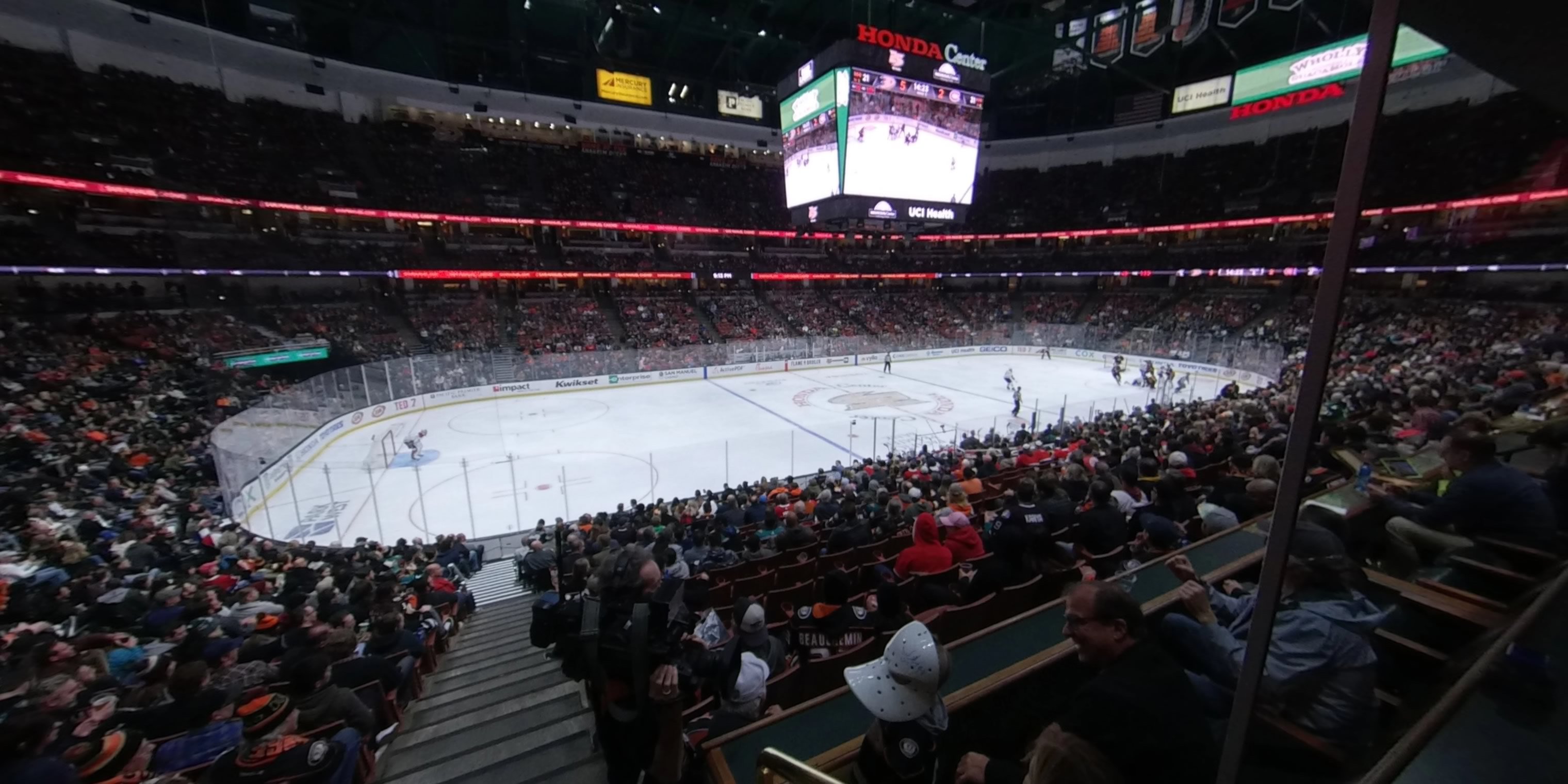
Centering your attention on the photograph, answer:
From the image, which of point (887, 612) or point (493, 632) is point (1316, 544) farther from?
point (493, 632)

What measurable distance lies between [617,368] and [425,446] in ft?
32.4

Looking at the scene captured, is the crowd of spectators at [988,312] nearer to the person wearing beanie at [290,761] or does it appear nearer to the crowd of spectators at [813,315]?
the crowd of spectators at [813,315]

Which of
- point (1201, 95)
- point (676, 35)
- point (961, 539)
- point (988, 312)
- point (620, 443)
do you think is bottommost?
point (620, 443)

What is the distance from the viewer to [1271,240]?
37.9 metres

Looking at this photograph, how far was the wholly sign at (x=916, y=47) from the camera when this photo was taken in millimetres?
19703

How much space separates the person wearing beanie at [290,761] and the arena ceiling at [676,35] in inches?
1269

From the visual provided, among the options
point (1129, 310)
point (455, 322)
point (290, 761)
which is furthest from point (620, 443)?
point (1129, 310)

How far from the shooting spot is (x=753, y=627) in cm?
406

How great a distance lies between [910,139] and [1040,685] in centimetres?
2055

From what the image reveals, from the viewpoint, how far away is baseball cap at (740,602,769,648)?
405cm

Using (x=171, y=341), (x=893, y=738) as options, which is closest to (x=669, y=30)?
(x=171, y=341)

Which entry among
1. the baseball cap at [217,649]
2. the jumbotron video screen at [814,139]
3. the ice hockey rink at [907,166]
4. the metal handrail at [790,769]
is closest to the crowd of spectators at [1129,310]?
the ice hockey rink at [907,166]

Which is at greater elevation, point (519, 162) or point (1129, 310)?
point (519, 162)

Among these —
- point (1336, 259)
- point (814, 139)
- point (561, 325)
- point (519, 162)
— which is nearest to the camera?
point (1336, 259)
